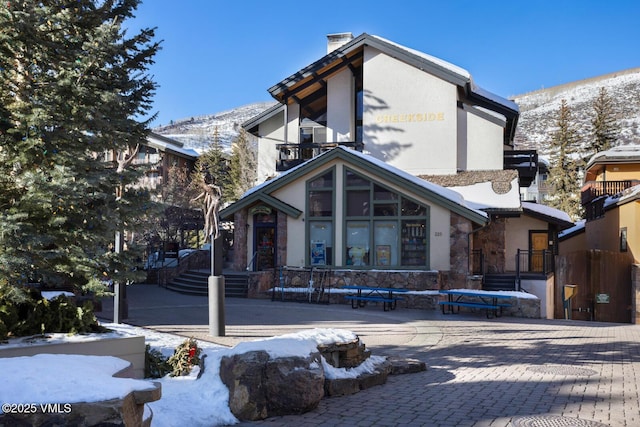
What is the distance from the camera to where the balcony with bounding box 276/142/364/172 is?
83.6ft

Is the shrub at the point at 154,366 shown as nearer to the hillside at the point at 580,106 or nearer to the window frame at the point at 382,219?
the window frame at the point at 382,219

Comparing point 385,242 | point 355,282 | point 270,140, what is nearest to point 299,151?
point 270,140

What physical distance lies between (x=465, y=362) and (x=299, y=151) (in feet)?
63.0

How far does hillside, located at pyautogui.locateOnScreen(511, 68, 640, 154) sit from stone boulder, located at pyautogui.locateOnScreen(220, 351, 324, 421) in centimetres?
10117

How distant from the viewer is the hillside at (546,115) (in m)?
111

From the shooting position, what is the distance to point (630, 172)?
111 ft

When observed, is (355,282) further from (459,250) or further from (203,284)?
(203,284)

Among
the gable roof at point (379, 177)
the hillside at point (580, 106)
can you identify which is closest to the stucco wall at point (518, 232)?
the gable roof at point (379, 177)

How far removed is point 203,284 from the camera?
802 inches

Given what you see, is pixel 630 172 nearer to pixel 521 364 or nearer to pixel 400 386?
pixel 521 364

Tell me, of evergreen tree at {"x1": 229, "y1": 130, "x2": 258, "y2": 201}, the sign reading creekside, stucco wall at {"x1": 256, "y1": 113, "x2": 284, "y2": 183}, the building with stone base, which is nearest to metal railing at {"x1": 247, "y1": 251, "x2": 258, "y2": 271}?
the building with stone base

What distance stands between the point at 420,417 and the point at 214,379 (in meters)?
2.39

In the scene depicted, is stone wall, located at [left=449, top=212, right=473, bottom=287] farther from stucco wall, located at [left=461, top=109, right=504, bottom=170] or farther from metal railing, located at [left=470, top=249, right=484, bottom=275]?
stucco wall, located at [left=461, top=109, right=504, bottom=170]

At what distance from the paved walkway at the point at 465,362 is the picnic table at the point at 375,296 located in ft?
1.35
